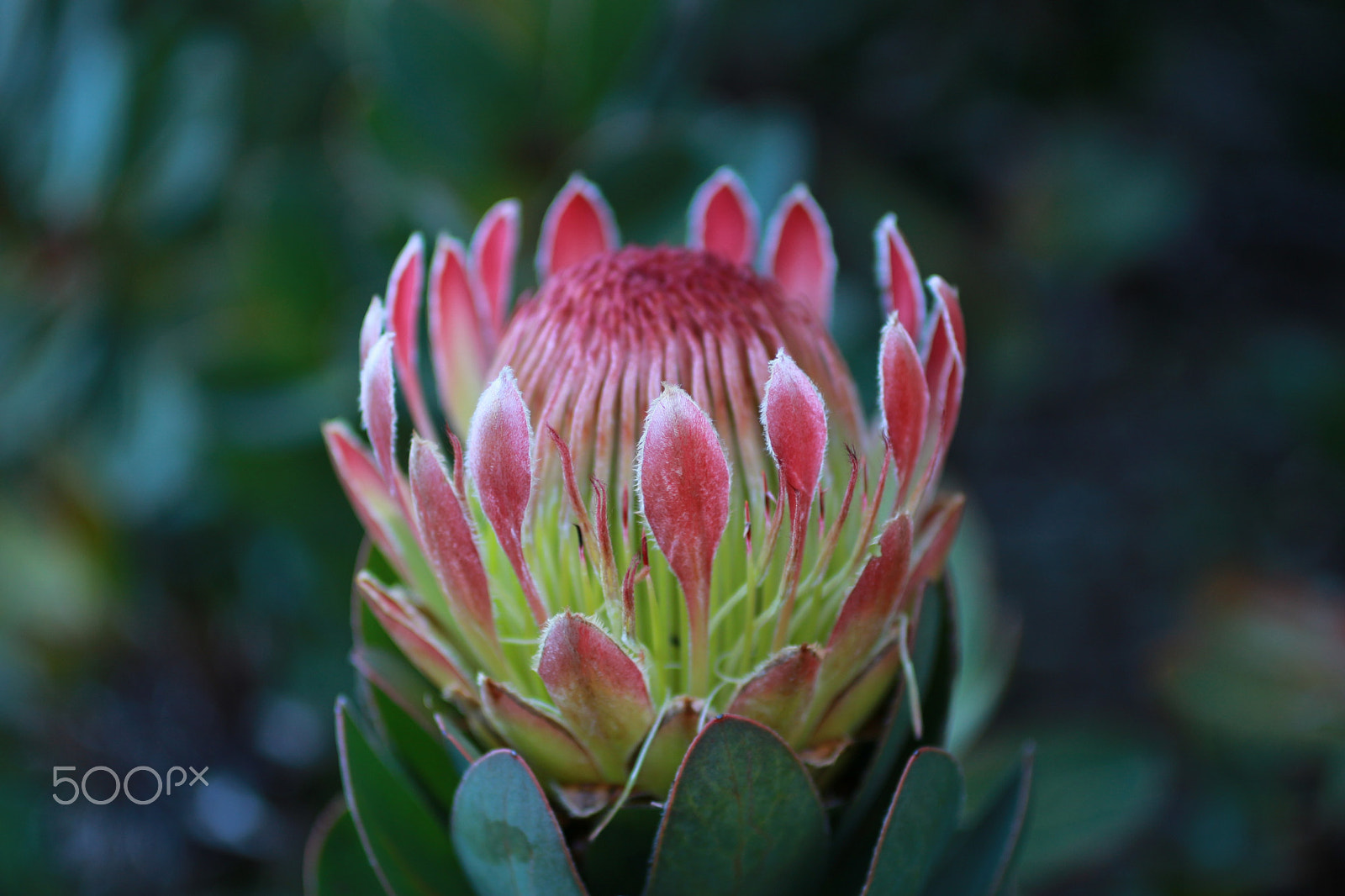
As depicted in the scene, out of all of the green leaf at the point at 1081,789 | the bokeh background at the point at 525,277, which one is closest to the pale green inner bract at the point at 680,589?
the bokeh background at the point at 525,277

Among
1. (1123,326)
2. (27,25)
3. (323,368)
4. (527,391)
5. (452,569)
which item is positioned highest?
(27,25)

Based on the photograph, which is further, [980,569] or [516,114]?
[516,114]

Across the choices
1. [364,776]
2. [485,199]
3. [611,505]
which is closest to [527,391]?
[611,505]

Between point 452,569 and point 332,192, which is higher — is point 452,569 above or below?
below

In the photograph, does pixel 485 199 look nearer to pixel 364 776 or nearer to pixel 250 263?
pixel 250 263

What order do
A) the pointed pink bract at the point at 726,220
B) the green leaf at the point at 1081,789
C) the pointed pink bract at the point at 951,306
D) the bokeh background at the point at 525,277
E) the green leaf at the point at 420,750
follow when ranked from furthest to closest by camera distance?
the bokeh background at the point at 525,277 < the green leaf at the point at 1081,789 < the pointed pink bract at the point at 726,220 < the green leaf at the point at 420,750 < the pointed pink bract at the point at 951,306

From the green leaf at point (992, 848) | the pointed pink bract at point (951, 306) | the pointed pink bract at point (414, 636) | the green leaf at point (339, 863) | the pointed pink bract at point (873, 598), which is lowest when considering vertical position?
the green leaf at point (339, 863)

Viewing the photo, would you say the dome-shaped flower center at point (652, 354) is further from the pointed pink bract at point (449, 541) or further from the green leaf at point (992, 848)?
the green leaf at point (992, 848)
